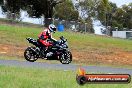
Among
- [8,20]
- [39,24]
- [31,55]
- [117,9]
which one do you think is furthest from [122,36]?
[31,55]

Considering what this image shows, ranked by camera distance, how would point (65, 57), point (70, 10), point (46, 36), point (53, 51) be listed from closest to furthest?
point (46, 36)
point (53, 51)
point (65, 57)
point (70, 10)

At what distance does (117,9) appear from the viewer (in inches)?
4584

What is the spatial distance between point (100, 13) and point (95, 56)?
57.8m

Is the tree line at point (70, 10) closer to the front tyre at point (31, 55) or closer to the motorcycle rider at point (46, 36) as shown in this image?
the front tyre at point (31, 55)

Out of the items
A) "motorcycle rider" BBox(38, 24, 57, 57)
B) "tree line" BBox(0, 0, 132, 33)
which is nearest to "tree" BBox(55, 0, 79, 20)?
"tree line" BBox(0, 0, 132, 33)

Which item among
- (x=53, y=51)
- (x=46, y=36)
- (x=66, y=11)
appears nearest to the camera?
(x=46, y=36)

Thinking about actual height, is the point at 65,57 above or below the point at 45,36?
below

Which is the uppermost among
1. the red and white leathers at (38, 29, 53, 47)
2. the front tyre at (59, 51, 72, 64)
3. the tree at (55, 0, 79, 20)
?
the tree at (55, 0, 79, 20)

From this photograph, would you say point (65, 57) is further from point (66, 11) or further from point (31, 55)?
point (66, 11)

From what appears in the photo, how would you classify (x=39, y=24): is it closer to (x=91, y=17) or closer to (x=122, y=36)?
(x=122, y=36)

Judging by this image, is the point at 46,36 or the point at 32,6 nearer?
the point at 46,36

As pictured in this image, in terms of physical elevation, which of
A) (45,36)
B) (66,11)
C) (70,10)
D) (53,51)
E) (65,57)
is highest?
(70,10)

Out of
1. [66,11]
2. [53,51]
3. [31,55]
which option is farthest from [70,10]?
[53,51]

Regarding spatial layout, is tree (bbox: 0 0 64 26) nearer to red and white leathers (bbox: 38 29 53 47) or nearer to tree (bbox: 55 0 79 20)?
tree (bbox: 55 0 79 20)
